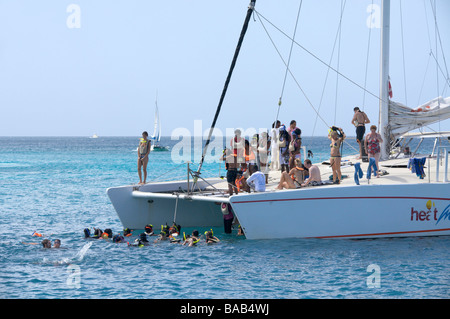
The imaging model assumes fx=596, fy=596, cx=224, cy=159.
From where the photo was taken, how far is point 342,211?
13.2 meters

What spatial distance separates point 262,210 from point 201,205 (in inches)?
161

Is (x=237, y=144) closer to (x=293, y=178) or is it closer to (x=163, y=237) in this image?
(x=293, y=178)

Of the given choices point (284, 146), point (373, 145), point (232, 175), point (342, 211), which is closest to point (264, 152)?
point (284, 146)

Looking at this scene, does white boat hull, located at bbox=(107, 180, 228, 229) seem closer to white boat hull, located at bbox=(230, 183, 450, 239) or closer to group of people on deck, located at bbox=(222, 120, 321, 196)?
group of people on deck, located at bbox=(222, 120, 321, 196)

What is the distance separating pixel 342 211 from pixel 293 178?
5.77 ft

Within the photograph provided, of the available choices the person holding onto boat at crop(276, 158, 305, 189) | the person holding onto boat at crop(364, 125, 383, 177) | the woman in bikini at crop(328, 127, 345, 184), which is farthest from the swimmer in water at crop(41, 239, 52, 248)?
the person holding onto boat at crop(364, 125, 383, 177)

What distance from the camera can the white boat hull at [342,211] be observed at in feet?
42.8

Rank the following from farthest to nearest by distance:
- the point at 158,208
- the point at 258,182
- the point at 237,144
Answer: the point at 158,208 → the point at 237,144 → the point at 258,182

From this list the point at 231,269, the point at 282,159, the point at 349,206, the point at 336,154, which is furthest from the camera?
the point at 282,159

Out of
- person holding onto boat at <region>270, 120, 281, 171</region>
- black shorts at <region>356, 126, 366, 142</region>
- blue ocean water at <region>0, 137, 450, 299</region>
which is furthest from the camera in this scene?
black shorts at <region>356, 126, 366, 142</region>

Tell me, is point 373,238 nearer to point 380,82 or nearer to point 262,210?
point 262,210

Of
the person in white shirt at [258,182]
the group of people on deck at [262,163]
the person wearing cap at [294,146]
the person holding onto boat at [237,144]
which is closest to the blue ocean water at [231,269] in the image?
the person in white shirt at [258,182]

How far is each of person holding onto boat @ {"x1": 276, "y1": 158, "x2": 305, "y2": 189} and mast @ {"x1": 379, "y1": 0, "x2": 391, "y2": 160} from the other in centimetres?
386

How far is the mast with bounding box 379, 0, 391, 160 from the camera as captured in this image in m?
17.2
